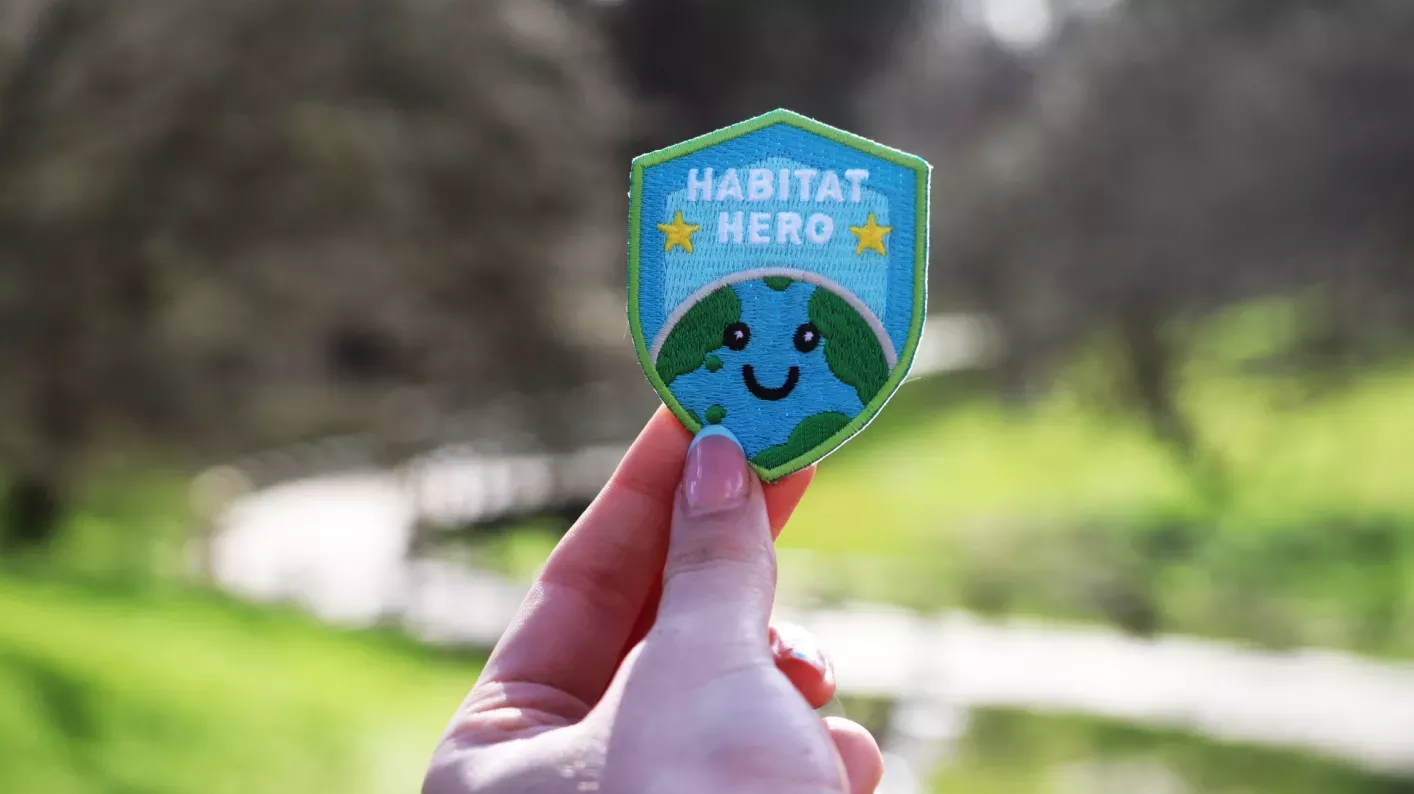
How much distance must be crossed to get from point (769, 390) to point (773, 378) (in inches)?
0.6

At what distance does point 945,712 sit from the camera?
4.87 metres

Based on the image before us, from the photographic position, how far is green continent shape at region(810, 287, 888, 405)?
4.65 ft

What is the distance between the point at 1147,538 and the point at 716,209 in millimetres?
6350

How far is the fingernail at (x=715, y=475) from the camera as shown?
4.20 feet

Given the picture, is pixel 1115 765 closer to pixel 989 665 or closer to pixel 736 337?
pixel 989 665

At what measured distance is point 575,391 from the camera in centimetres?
784

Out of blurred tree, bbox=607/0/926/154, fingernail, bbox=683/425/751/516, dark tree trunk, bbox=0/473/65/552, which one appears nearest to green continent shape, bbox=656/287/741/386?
fingernail, bbox=683/425/751/516

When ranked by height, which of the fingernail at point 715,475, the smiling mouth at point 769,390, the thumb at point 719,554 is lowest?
the thumb at point 719,554

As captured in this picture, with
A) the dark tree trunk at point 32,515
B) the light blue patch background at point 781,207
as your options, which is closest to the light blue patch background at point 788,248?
the light blue patch background at point 781,207

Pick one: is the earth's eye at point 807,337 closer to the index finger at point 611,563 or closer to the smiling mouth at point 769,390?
the smiling mouth at point 769,390

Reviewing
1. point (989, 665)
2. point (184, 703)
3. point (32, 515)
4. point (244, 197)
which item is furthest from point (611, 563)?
point (32, 515)

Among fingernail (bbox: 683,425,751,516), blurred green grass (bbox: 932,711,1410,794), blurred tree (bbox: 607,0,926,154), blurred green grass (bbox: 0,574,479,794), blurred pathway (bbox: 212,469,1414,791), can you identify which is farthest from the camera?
blurred tree (bbox: 607,0,926,154)

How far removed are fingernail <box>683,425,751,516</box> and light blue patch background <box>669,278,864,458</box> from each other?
0.16 ft

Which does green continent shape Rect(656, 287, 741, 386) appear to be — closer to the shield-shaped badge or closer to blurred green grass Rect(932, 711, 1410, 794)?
the shield-shaped badge
